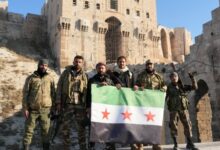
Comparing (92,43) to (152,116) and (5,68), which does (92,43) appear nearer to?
(5,68)

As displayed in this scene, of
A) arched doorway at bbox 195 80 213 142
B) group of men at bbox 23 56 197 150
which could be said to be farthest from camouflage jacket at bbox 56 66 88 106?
arched doorway at bbox 195 80 213 142

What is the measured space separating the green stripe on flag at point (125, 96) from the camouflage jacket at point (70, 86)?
1.53 ft

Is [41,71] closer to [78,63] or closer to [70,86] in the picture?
[70,86]

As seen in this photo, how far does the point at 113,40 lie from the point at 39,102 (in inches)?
1364

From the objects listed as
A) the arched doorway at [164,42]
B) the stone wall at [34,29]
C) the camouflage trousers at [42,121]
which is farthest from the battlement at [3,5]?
the camouflage trousers at [42,121]

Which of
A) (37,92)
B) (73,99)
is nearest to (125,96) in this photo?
(73,99)

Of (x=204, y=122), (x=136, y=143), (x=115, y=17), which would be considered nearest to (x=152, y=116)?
(x=136, y=143)

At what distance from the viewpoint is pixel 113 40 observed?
141 feet

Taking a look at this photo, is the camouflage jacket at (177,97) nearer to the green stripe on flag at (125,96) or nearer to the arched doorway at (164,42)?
the green stripe on flag at (125,96)

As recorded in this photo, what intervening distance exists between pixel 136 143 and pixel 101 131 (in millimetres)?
954

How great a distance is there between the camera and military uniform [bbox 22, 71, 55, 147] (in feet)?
28.9

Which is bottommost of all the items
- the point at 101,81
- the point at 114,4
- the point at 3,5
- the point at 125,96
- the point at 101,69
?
the point at 125,96

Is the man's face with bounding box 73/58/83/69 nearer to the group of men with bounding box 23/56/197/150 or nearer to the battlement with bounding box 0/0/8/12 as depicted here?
the group of men with bounding box 23/56/197/150

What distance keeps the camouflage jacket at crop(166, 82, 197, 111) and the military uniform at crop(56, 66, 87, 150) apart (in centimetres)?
272
